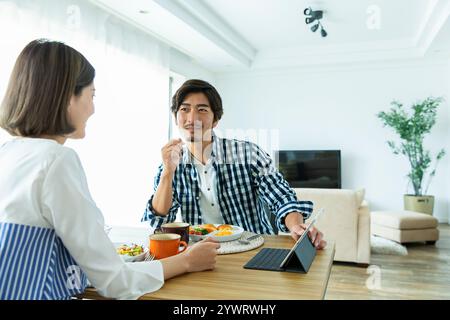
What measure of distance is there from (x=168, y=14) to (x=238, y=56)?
2.09 metres

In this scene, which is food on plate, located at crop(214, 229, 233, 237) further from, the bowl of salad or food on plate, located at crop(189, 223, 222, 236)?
the bowl of salad

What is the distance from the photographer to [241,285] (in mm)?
819

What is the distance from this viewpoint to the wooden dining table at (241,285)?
2.48ft

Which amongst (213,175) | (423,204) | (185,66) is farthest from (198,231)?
(423,204)

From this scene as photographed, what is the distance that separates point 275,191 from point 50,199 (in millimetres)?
991

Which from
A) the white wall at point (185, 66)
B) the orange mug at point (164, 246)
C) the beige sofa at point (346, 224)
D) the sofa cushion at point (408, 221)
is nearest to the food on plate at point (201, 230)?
the orange mug at point (164, 246)

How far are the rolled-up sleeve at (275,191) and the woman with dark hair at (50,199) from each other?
686mm

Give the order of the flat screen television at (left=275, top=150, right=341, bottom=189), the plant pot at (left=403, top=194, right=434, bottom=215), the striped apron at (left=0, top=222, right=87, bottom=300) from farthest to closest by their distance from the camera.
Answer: the flat screen television at (left=275, top=150, right=341, bottom=189), the plant pot at (left=403, top=194, right=434, bottom=215), the striped apron at (left=0, top=222, right=87, bottom=300)

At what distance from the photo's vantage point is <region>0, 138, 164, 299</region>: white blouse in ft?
2.16

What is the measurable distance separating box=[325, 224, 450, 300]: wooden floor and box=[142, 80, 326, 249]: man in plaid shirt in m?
1.29

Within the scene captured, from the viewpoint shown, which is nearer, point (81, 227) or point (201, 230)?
point (81, 227)

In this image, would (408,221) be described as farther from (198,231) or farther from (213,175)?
(198,231)

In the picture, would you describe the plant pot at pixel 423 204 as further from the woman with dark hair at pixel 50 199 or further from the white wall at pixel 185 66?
the woman with dark hair at pixel 50 199

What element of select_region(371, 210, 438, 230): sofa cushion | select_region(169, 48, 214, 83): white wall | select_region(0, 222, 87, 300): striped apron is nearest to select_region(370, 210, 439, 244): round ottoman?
select_region(371, 210, 438, 230): sofa cushion
